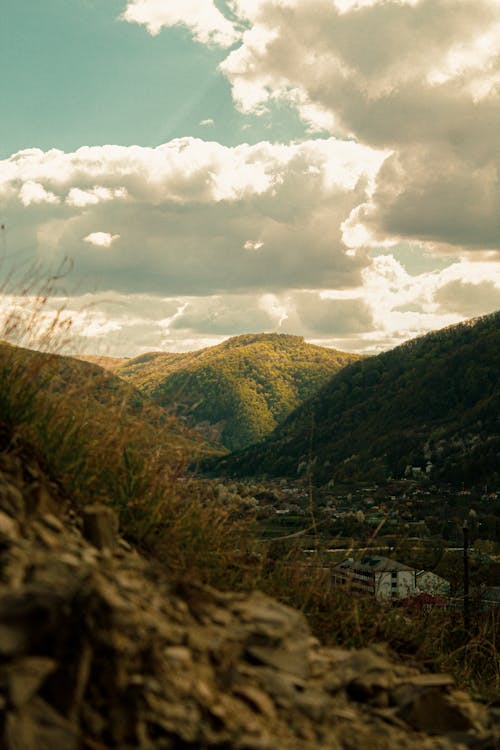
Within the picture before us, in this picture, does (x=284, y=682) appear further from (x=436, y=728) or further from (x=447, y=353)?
(x=447, y=353)

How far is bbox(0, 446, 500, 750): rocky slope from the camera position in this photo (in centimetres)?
286

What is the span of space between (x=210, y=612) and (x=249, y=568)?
7.56ft

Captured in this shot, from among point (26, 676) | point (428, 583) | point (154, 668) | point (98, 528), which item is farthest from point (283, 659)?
point (428, 583)

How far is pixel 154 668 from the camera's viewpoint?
10.2ft

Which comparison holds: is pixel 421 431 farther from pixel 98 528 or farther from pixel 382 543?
pixel 98 528

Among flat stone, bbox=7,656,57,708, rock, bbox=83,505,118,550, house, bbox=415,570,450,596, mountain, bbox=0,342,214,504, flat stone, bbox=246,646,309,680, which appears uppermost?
mountain, bbox=0,342,214,504

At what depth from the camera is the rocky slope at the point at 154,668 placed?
112 inches

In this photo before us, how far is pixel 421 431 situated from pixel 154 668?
564 ft

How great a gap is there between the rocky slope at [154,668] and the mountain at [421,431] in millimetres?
132022

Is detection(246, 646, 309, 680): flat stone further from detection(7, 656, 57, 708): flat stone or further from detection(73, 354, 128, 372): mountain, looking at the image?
detection(73, 354, 128, 372): mountain

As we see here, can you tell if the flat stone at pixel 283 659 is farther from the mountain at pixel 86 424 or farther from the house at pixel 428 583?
the house at pixel 428 583

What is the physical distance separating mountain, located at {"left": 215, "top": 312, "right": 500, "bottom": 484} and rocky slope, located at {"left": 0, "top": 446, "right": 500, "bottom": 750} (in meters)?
132

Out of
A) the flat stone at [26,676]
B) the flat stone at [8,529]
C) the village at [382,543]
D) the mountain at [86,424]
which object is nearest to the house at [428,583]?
the village at [382,543]

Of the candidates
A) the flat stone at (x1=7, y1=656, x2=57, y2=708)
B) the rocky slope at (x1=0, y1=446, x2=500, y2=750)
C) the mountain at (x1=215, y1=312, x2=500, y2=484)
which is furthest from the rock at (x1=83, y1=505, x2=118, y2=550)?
the mountain at (x1=215, y1=312, x2=500, y2=484)
